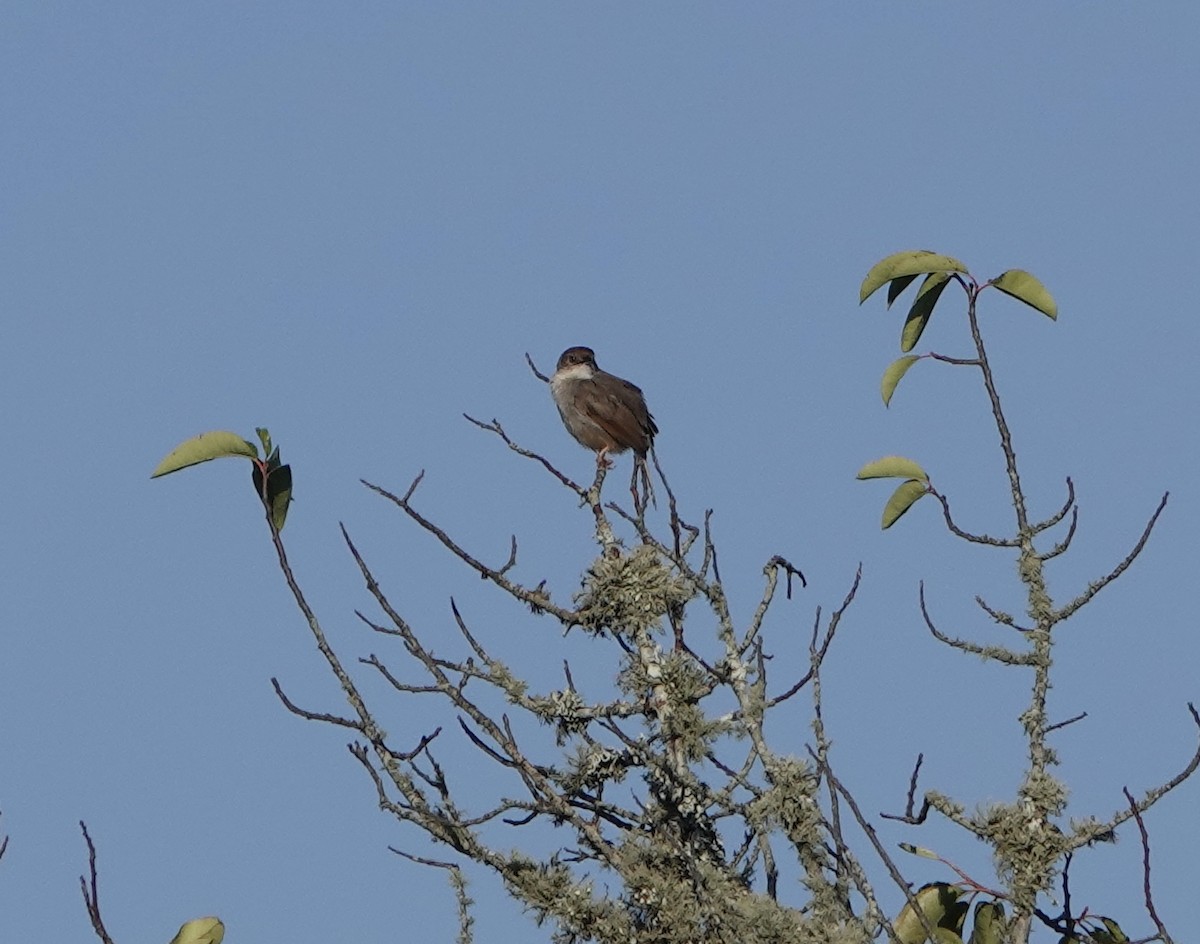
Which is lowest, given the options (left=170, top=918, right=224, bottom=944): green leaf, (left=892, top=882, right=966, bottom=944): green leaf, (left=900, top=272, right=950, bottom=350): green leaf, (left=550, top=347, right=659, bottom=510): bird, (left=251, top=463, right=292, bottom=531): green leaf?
(left=170, top=918, right=224, bottom=944): green leaf

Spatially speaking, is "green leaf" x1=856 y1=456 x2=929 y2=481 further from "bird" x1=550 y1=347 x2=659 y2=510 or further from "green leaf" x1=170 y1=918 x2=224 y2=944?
"bird" x1=550 y1=347 x2=659 y2=510

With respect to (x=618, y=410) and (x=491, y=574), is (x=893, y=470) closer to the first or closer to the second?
(x=491, y=574)

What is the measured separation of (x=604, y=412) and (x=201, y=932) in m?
7.66

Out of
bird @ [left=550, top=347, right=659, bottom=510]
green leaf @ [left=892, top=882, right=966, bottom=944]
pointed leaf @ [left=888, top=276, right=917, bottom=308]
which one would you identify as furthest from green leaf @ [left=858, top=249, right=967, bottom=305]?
Answer: bird @ [left=550, top=347, right=659, bottom=510]

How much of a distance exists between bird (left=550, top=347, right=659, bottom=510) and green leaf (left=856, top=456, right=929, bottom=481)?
19.6 ft

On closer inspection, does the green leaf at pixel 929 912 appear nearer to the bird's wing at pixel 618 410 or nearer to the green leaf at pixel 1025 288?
the green leaf at pixel 1025 288

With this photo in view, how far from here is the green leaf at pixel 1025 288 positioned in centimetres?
504

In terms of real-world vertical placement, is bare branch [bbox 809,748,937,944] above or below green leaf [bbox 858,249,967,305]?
below

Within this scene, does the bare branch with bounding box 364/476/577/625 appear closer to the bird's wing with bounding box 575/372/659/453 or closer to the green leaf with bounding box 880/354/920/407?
the green leaf with bounding box 880/354/920/407

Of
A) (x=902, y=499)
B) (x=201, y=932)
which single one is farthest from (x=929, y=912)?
(x=201, y=932)

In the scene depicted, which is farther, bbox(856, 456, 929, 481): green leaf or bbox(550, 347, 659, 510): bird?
bbox(550, 347, 659, 510): bird

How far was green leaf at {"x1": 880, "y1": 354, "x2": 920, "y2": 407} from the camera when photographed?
5180 millimetres

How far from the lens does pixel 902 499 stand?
5.34 m

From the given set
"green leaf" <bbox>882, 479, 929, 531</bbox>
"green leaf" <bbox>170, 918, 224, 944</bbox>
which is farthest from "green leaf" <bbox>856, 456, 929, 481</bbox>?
"green leaf" <bbox>170, 918, 224, 944</bbox>
